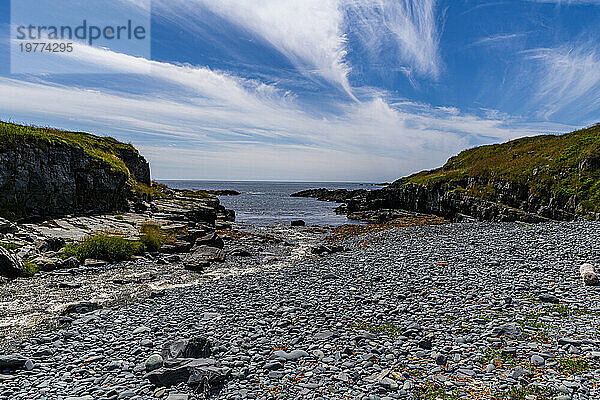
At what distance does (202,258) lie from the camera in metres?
22.5

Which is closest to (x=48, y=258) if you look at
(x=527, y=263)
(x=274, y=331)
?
(x=274, y=331)

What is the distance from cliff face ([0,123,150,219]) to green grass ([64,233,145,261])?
339 inches

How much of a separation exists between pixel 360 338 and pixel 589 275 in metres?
9.02

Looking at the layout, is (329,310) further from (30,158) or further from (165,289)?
(30,158)

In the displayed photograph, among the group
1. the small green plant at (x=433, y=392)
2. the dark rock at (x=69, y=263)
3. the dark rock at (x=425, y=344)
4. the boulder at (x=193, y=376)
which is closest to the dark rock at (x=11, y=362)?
the boulder at (x=193, y=376)

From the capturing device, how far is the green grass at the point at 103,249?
65.2 feet

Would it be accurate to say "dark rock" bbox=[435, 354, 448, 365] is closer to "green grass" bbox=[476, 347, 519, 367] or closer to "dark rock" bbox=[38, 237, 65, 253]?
"green grass" bbox=[476, 347, 519, 367]

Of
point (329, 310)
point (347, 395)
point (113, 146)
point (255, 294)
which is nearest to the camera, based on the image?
point (347, 395)

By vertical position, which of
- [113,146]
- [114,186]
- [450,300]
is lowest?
[450,300]

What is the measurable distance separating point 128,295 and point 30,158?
20.2 metres

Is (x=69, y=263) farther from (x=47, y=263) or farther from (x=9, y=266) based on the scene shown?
(x=9, y=266)

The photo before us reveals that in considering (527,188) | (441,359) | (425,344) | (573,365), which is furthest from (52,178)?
(527,188)

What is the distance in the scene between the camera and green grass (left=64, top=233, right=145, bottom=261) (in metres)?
19.9

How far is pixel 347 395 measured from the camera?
6578 millimetres
